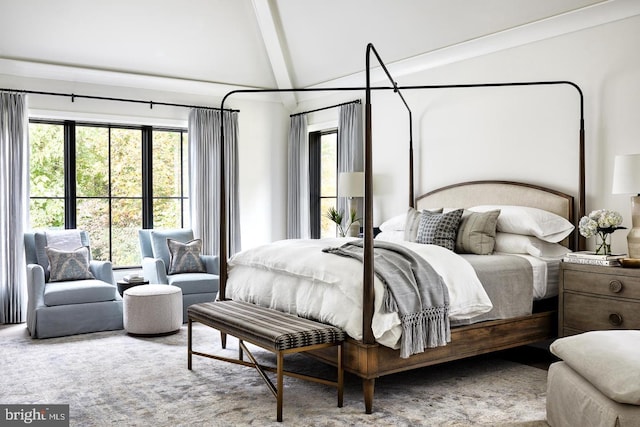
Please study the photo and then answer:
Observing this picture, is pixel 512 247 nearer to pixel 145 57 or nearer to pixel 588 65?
pixel 588 65

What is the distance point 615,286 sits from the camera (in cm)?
389

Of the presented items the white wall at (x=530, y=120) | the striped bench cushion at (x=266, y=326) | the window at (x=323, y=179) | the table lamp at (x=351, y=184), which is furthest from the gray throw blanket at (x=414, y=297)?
the window at (x=323, y=179)

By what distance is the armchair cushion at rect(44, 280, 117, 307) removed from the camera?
17.4 feet

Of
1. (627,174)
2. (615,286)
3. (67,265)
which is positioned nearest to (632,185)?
(627,174)

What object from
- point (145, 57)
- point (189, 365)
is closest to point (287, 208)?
point (145, 57)

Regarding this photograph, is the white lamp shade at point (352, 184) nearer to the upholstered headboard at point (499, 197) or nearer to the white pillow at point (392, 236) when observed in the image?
the upholstered headboard at point (499, 197)

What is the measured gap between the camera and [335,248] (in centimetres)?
403

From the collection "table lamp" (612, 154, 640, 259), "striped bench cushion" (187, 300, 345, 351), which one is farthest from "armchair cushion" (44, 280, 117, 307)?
"table lamp" (612, 154, 640, 259)

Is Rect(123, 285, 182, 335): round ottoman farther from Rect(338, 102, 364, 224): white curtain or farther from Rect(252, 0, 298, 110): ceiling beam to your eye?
Rect(252, 0, 298, 110): ceiling beam

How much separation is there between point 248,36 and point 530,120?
3505mm

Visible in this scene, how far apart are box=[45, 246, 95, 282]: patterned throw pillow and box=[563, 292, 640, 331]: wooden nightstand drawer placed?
423cm

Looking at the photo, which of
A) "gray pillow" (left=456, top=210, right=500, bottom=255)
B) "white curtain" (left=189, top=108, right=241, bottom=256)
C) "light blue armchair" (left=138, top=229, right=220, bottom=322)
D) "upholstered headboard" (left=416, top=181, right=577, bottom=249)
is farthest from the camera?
"white curtain" (left=189, top=108, right=241, bottom=256)

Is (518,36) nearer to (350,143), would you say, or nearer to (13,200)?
(350,143)

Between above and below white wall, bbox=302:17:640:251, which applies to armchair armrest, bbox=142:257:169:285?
below
